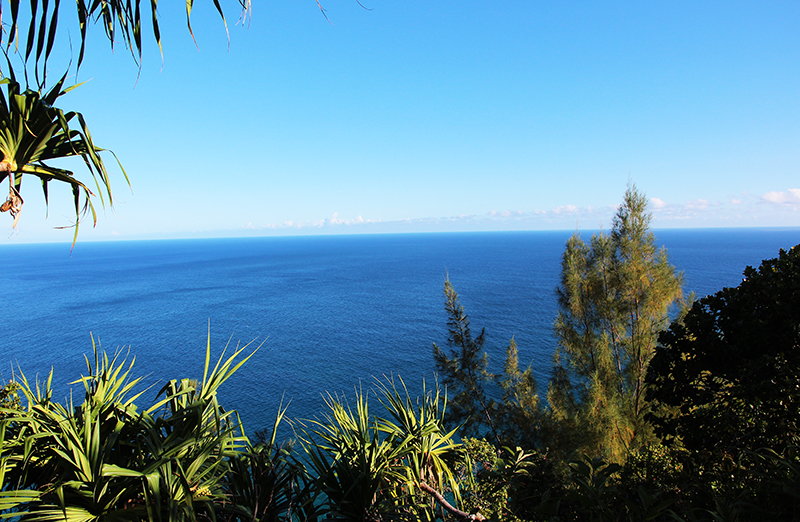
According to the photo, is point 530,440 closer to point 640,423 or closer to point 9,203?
point 640,423

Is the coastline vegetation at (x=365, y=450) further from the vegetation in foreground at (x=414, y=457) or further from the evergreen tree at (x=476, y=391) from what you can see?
the evergreen tree at (x=476, y=391)

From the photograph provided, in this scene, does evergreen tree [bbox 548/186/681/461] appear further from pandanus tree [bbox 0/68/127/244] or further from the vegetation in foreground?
pandanus tree [bbox 0/68/127/244]

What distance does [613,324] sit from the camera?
47.2ft

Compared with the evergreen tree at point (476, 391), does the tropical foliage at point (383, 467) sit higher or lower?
higher

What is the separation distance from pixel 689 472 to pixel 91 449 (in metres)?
5.76

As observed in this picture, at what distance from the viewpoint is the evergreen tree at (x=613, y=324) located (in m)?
12.8

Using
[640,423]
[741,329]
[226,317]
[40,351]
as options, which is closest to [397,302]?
[226,317]

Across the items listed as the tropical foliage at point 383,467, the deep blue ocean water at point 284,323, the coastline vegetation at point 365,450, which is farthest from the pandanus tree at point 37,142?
the deep blue ocean water at point 284,323

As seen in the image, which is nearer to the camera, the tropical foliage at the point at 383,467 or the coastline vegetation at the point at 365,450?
the coastline vegetation at the point at 365,450

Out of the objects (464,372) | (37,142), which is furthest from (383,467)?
(464,372)

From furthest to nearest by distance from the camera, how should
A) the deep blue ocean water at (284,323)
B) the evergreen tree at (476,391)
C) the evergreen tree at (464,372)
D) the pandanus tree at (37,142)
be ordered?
the deep blue ocean water at (284,323) < the evergreen tree at (464,372) < the evergreen tree at (476,391) < the pandanus tree at (37,142)

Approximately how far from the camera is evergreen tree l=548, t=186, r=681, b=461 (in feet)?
41.9

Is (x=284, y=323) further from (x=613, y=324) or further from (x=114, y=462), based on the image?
(x=114, y=462)

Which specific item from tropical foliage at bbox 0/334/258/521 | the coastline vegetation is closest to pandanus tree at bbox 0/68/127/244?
the coastline vegetation
